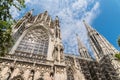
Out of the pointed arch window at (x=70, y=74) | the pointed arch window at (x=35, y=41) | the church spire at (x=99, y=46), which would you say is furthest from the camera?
the church spire at (x=99, y=46)

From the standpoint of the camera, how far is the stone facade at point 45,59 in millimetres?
11711

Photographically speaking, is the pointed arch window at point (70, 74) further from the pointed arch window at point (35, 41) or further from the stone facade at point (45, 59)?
the pointed arch window at point (35, 41)

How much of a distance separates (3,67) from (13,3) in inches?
238

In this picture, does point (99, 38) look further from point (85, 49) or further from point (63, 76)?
point (63, 76)

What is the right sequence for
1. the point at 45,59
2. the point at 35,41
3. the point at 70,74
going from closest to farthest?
the point at 45,59 < the point at 70,74 < the point at 35,41

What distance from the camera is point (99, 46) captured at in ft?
88.5

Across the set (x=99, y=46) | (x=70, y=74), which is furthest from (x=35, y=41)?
(x=99, y=46)

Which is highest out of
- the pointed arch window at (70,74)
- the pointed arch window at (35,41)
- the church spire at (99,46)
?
the church spire at (99,46)

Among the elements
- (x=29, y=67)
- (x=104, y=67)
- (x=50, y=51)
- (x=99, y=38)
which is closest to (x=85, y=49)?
(x=99, y=38)

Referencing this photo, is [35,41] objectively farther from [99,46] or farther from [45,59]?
[99,46]

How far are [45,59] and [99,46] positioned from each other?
51.2ft

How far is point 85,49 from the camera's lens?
111 feet

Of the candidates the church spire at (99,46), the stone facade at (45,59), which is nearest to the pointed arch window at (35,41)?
the stone facade at (45,59)

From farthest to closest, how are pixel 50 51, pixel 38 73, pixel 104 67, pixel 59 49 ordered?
pixel 104 67, pixel 50 51, pixel 59 49, pixel 38 73
